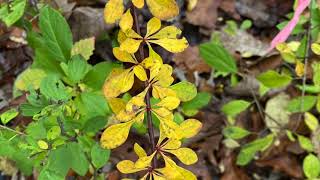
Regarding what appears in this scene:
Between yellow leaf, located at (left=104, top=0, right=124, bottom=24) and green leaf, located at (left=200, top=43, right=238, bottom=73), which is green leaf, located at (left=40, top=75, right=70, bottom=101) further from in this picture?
green leaf, located at (left=200, top=43, right=238, bottom=73)

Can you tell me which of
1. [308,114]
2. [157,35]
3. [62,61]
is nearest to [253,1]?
[308,114]

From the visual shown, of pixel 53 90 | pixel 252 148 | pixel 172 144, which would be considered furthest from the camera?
pixel 252 148

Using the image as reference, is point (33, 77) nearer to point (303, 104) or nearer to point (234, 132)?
point (234, 132)

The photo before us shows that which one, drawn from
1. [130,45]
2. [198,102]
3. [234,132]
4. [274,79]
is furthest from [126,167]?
[234,132]

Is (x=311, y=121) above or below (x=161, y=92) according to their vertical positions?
below

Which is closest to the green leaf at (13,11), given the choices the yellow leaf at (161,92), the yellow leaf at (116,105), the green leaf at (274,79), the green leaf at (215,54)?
the yellow leaf at (116,105)

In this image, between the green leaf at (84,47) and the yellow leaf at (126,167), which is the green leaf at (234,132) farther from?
the yellow leaf at (126,167)
